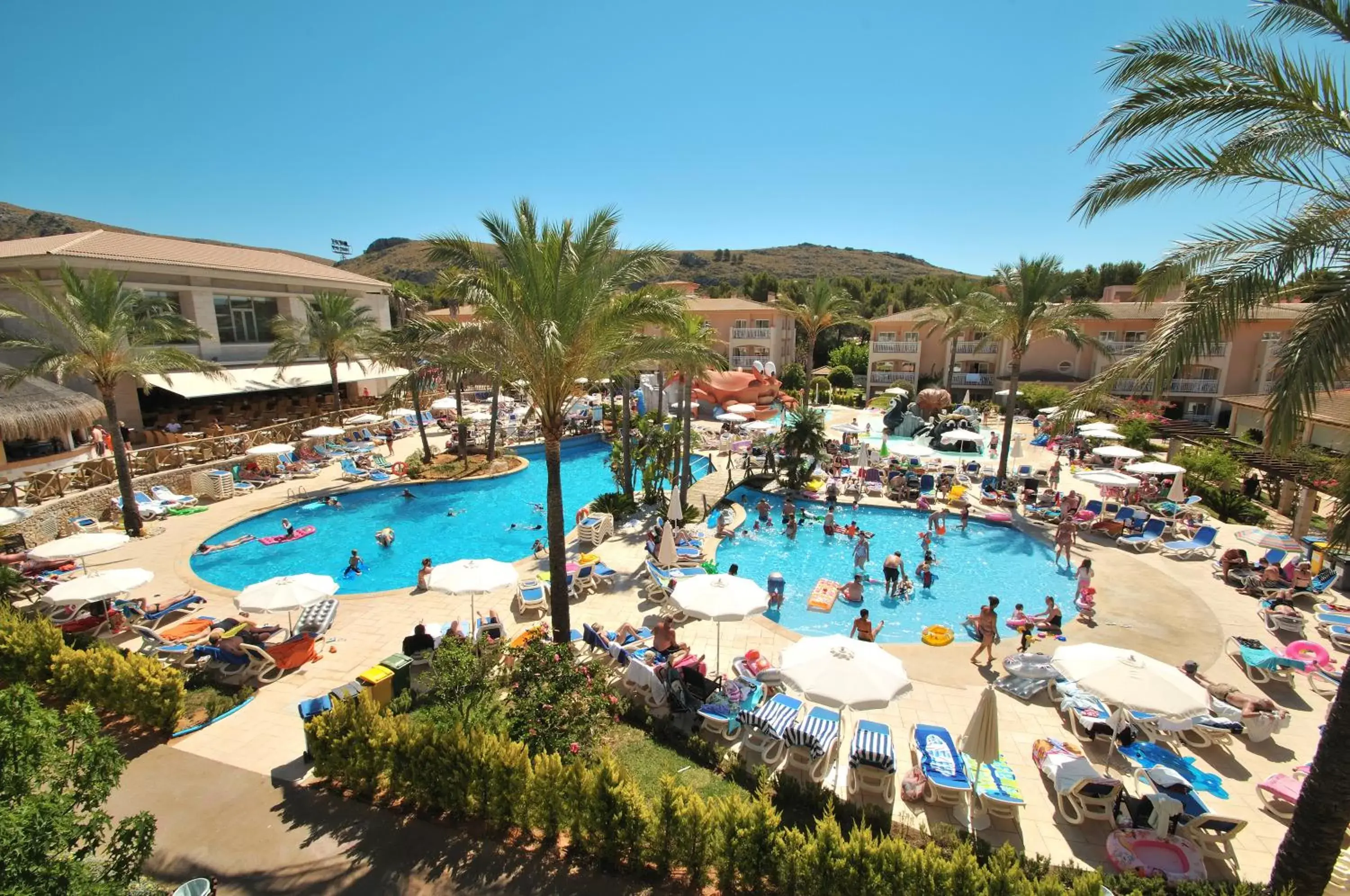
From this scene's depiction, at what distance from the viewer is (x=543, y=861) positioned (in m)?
6.56

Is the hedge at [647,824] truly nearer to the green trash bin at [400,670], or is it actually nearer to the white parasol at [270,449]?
the green trash bin at [400,670]

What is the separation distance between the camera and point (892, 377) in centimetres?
4625


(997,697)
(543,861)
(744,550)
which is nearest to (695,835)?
(543,861)

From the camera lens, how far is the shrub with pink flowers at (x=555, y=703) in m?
7.61

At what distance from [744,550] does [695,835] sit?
12.0 metres

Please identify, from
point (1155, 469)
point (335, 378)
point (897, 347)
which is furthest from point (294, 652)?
point (897, 347)

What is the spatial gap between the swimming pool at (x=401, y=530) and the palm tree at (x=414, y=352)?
401cm

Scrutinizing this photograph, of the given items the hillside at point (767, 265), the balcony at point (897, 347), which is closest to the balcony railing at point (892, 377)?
the balcony at point (897, 347)

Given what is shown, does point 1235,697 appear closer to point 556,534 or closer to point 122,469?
point 556,534

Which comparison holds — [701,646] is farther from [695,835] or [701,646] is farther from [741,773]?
[695,835]

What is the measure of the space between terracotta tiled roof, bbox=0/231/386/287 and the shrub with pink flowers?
1117 inches


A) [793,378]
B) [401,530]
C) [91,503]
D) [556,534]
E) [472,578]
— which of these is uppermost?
[793,378]

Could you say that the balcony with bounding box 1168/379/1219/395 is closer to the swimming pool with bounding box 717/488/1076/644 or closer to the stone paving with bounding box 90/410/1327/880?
the stone paving with bounding box 90/410/1327/880

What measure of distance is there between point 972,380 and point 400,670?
4299cm
